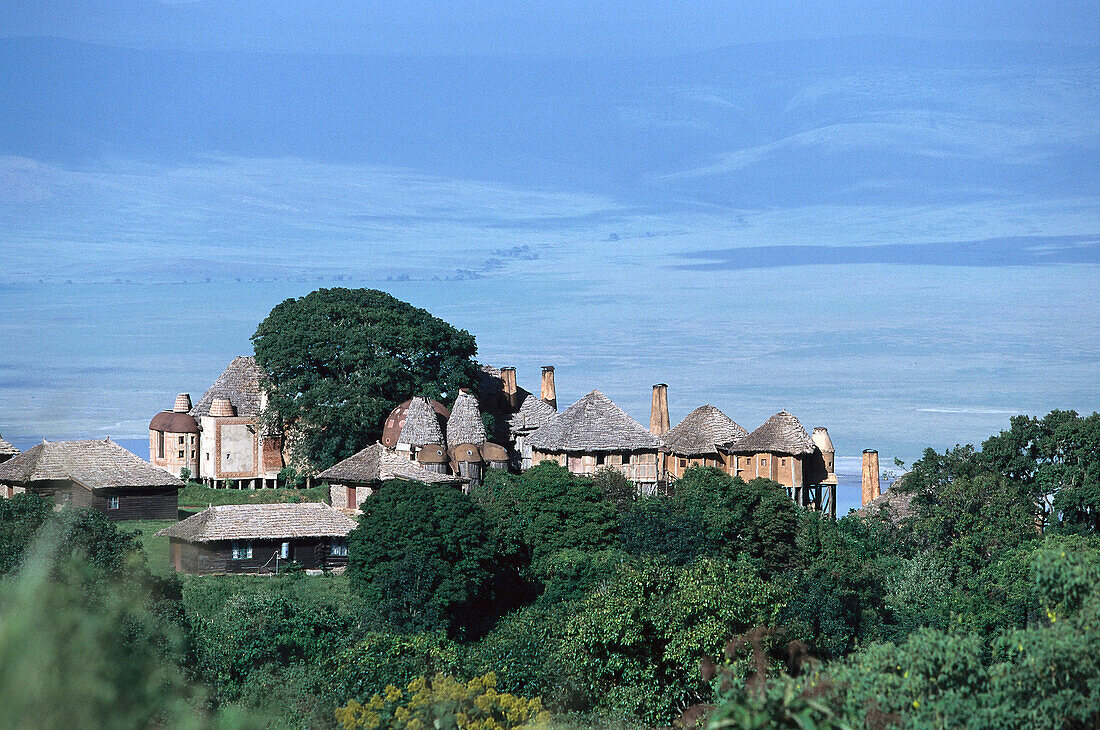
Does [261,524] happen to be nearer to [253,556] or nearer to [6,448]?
[253,556]

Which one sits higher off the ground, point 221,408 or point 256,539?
point 221,408

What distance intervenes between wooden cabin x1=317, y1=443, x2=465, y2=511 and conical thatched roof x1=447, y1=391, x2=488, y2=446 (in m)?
3.54

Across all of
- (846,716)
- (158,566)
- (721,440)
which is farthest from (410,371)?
(846,716)

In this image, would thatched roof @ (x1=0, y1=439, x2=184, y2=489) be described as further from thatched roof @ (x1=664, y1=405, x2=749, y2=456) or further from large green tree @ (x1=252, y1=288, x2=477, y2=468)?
thatched roof @ (x1=664, y1=405, x2=749, y2=456)

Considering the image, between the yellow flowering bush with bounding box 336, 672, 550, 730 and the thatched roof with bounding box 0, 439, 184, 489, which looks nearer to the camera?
the yellow flowering bush with bounding box 336, 672, 550, 730

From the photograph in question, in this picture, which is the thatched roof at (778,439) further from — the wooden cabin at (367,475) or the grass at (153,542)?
the grass at (153,542)

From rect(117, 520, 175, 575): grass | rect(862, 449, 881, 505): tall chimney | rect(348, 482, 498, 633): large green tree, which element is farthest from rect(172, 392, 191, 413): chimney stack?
rect(862, 449, 881, 505): tall chimney

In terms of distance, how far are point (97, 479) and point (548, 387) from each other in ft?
94.6

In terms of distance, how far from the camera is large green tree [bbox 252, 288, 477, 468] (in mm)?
65312

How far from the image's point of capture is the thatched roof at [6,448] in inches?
2455

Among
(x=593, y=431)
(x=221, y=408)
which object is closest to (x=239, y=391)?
(x=221, y=408)

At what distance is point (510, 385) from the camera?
75188 mm

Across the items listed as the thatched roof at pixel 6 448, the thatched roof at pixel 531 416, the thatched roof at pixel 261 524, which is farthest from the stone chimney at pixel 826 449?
the thatched roof at pixel 6 448

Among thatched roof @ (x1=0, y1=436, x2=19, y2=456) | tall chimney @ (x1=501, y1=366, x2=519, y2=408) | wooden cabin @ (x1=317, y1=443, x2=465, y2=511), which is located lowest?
wooden cabin @ (x1=317, y1=443, x2=465, y2=511)
